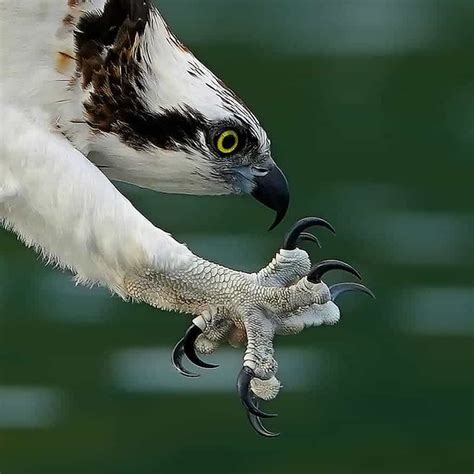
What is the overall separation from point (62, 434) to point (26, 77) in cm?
269

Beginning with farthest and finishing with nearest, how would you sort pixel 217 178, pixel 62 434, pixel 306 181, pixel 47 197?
pixel 62 434 → pixel 306 181 → pixel 217 178 → pixel 47 197

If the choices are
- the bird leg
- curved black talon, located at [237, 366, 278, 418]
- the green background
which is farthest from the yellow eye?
the green background

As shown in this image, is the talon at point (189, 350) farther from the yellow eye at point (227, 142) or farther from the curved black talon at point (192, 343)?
the yellow eye at point (227, 142)

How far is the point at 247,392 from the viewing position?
1.39m

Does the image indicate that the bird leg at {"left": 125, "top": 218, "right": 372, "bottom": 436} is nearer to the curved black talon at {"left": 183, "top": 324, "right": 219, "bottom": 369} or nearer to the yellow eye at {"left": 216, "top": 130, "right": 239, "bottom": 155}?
the curved black talon at {"left": 183, "top": 324, "right": 219, "bottom": 369}

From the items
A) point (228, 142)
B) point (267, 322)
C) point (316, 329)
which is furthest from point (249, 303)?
point (316, 329)

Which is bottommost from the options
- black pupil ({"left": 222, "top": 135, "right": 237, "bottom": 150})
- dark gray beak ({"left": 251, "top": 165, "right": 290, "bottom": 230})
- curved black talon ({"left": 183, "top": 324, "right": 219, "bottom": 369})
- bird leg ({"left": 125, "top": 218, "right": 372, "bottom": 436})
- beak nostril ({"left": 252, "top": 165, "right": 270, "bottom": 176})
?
curved black talon ({"left": 183, "top": 324, "right": 219, "bottom": 369})

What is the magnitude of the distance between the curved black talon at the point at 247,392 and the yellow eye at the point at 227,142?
0.21 metres

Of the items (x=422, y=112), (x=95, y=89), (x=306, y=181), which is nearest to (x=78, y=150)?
(x=95, y=89)

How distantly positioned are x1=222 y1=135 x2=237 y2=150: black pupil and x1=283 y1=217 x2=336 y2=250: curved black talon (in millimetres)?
100

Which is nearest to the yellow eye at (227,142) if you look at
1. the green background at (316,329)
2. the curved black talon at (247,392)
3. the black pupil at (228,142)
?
the black pupil at (228,142)

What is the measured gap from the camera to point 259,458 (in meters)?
4.08

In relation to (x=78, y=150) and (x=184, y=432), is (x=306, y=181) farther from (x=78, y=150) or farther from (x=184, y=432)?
(x=78, y=150)

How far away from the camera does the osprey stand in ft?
4.54
